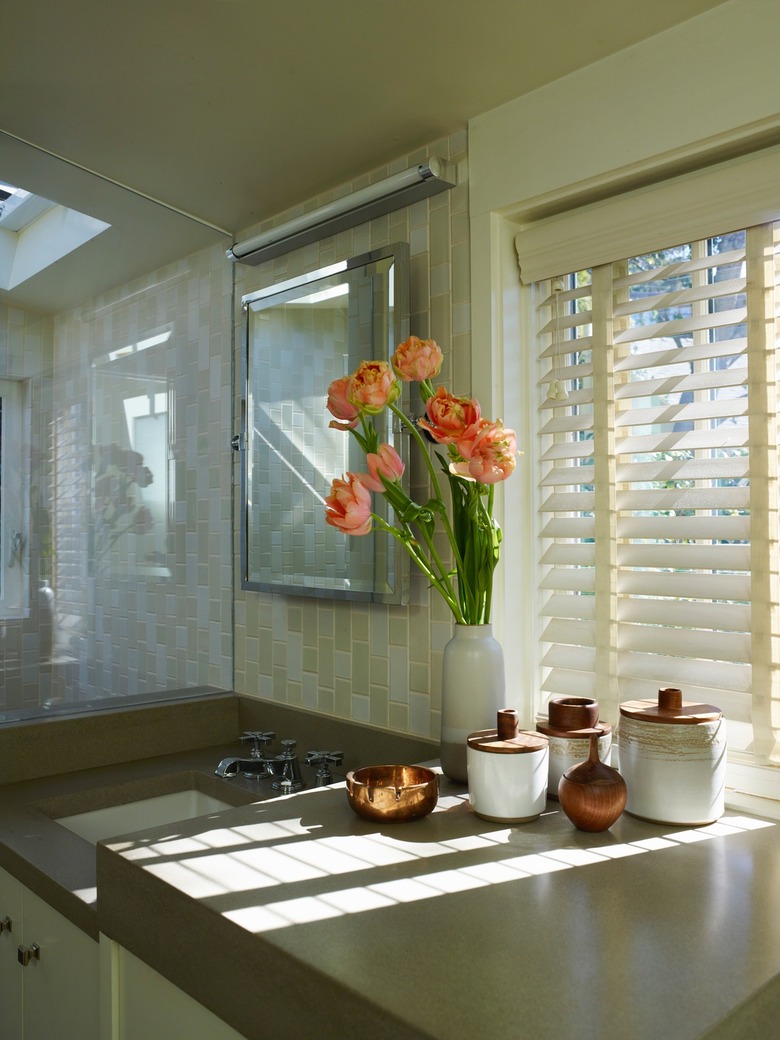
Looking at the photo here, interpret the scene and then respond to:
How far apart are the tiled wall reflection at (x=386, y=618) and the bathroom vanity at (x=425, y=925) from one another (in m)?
0.39

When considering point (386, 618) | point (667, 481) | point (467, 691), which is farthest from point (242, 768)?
point (667, 481)

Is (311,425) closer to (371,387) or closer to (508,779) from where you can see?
(371,387)

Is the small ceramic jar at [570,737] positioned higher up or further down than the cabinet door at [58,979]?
higher up

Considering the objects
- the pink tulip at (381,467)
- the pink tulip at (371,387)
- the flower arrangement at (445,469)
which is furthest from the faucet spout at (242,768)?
the pink tulip at (371,387)

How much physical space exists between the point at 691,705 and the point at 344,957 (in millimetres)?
688

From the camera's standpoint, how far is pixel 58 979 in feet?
4.58

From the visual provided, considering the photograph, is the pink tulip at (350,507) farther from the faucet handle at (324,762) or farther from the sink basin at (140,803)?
the sink basin at (140,803)

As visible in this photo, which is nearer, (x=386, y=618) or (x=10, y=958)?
(x=10, y=958)

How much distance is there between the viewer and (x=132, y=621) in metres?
2.10

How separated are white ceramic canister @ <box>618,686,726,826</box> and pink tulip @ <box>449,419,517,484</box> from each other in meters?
0.41

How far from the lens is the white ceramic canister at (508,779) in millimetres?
1246

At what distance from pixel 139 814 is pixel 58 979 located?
471 millimetres

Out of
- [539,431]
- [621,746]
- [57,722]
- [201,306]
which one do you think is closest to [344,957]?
[621,746]

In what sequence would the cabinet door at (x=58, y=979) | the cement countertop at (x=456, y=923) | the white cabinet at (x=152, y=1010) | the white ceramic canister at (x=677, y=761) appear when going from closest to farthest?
the cement countertop at (x=456, y=923) < the white cabinet at (x=152, y=1010) < the white ceramic canister at (x=677, y=761) < the cabinet door at (x=58, y=979)
